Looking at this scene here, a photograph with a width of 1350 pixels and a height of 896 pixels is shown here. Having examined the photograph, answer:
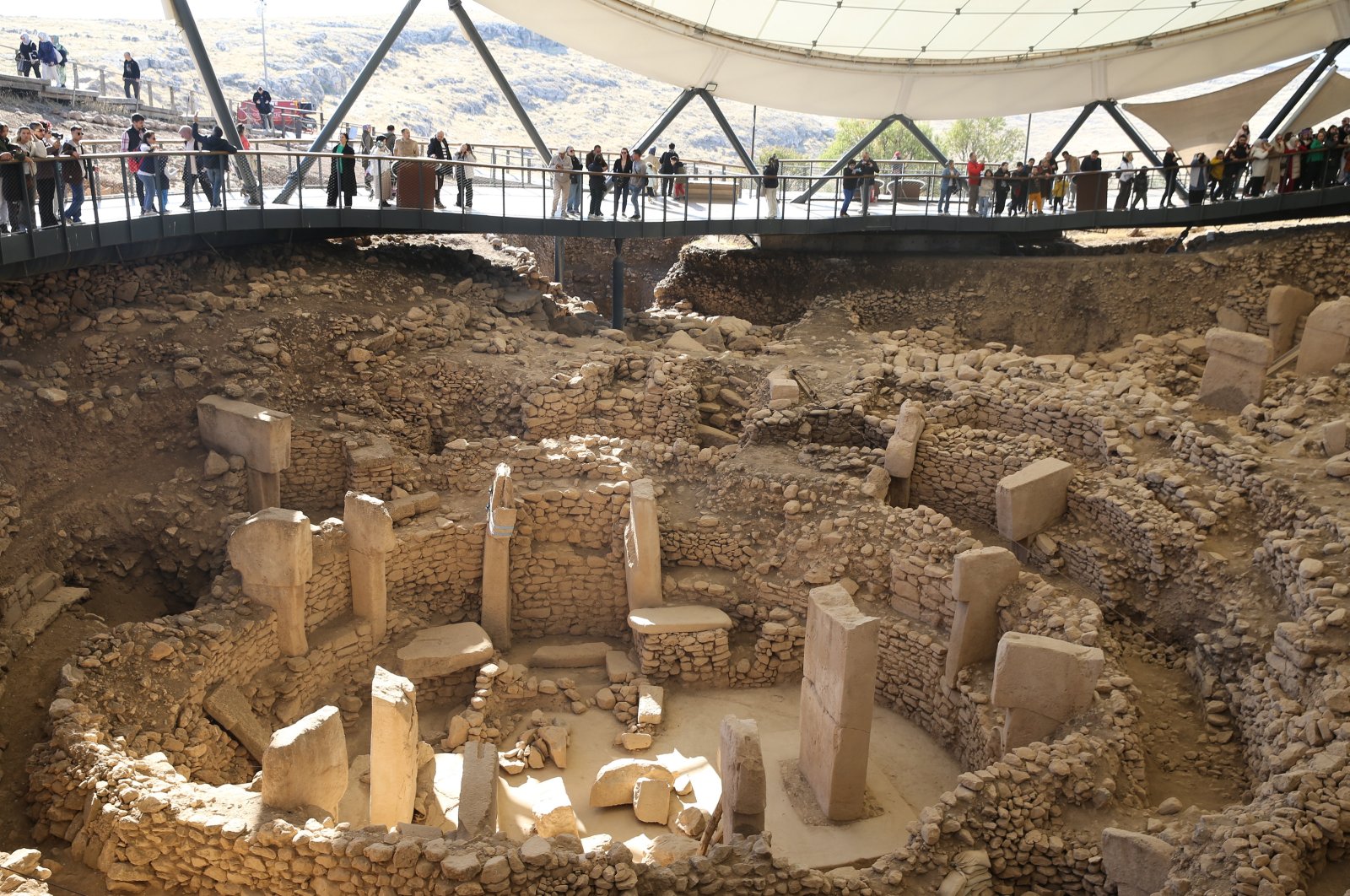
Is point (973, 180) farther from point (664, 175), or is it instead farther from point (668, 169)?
point (664, 175)

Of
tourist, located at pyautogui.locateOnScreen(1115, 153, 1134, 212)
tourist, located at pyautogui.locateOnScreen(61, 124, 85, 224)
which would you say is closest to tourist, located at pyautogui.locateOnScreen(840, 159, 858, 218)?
tourist, located at pyautogui.locateOnScreen(1115, 153, 1134, 212)

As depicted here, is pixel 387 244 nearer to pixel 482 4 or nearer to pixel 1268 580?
pixel 482 4

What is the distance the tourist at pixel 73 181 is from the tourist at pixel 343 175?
3978 millimetres

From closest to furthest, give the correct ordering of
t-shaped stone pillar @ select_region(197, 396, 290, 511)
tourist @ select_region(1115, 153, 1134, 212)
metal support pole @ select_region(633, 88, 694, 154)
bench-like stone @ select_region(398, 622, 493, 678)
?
bench-like stone @ select_region(398, 622, 493, 678), t-shaped stone pillar @ select_region(197, 396, 290, 511), tourist @ select_region(1115, 153, 1134, 212), metal support pole @ select_region(633, 88, 694, 154)

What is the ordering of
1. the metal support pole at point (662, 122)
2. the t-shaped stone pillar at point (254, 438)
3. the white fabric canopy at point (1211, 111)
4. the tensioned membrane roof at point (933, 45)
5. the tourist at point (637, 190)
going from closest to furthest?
1. the t-shaped stone pillar at point (254, 438)
2. the tourist at point (637, 190)
3. the tensioned membrane roof at point (933, 45)
4. the metal support pole at point (662, 122)
5. the white fabric canopy at point (1211, 111)

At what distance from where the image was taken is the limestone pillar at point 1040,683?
8.77 meters

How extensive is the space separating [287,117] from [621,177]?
31.8 feet

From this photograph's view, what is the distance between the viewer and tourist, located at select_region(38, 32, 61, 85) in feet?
64.3

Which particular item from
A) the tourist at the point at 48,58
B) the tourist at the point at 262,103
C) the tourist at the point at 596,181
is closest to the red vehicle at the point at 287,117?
the tourist at the point at 262,103

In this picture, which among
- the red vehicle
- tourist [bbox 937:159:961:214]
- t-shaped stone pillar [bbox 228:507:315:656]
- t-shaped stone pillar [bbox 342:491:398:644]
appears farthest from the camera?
the red vehicle

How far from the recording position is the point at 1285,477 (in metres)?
11.1

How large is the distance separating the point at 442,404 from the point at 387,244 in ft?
14.0

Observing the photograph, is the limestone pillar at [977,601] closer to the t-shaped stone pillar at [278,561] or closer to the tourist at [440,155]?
the t-shaped stone pillar at [278,561]

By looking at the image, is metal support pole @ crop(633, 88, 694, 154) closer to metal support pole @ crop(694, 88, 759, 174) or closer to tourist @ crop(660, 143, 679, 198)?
metal support pole @ crop(694, 88, 759, 174)
